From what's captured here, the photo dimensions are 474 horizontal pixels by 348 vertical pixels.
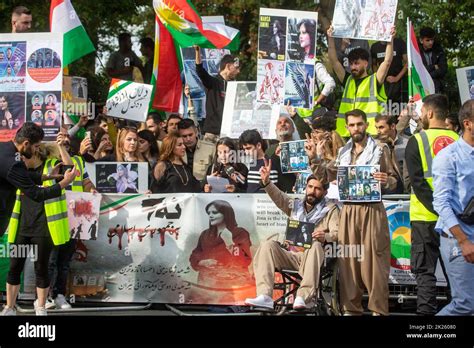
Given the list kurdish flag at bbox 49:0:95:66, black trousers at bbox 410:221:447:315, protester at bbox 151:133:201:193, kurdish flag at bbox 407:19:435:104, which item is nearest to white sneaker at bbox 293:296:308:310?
black trousers at bbox 410:221:447:315

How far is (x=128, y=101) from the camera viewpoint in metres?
14.4

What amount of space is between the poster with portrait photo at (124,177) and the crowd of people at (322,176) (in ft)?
0.49

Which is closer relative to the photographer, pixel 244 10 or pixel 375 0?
pixel 375 0

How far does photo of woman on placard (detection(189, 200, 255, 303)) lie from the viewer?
12789mm

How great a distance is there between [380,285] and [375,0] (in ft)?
12.5

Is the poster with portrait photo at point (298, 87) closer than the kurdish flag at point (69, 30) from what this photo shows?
Yes

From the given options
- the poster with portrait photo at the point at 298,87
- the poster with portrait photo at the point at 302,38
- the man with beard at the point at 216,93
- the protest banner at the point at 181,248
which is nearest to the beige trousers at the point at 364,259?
the protest banner at the point at 181,248

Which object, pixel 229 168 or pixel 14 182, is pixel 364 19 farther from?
pixel 14 182

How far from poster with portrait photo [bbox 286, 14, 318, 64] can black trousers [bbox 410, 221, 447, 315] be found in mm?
3370

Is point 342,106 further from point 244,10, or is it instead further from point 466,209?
point 244,10

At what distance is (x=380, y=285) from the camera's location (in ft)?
39.7

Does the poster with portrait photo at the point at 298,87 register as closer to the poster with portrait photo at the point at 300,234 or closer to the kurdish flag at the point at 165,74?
the kurdish flag at the point at 165,74

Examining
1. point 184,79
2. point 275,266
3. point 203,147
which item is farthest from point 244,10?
point 275,266

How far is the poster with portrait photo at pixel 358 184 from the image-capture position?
39.3 ft
